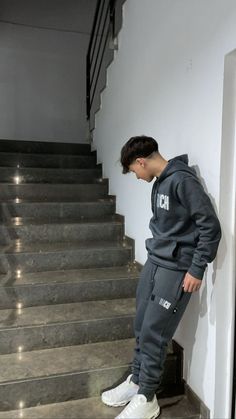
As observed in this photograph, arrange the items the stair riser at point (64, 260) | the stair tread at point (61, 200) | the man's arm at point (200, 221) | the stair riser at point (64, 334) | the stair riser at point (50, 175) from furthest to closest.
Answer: the stair riser at point (50, 175), the stair tread at point (61, 200), the stair riser at point (64, 260), the stair riser at point (64, 334), the man's arm at point (200, 221)

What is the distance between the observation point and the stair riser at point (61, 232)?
263 centimetres

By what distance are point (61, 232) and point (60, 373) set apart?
1.25m

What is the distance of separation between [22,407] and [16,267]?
99 cm

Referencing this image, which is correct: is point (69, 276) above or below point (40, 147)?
below

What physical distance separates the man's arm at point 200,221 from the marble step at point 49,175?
2.15 metres

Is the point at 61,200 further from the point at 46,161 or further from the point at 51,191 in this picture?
the point at 46,161

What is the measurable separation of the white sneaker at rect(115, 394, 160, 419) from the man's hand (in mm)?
562

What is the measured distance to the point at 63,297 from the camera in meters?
2.22

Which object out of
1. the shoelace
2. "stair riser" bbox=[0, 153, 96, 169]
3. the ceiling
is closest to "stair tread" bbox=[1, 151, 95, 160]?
"stair riser" bbox=[0, 153, 96, 169]

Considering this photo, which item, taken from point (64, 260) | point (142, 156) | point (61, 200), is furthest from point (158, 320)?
point (61, 200)

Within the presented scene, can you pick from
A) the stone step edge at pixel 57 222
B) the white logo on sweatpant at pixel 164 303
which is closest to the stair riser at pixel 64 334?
the white logo on sweatpant at pixel 164 303

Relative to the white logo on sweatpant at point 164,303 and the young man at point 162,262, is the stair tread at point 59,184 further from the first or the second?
the white logo on sweatpant at point 164,303

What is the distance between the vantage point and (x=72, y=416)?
1558 mm

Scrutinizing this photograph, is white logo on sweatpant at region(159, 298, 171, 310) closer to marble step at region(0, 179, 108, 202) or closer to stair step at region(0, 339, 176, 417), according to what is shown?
stair step at region(0, 339, 176, 417)
